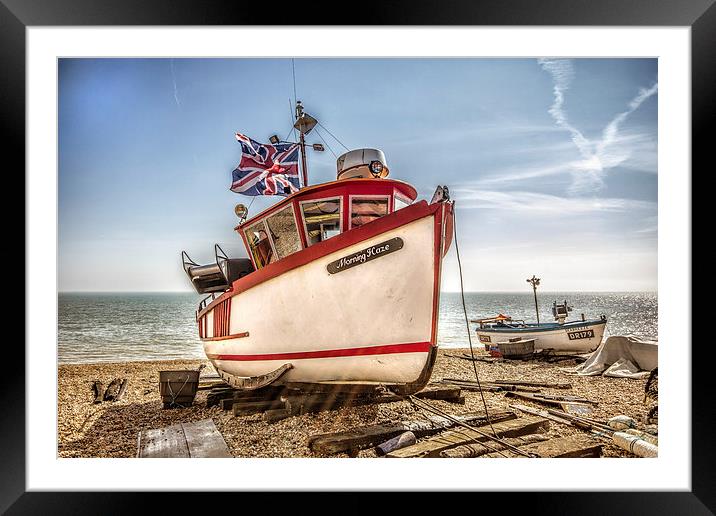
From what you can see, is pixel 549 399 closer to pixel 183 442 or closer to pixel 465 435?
pixel 465 435

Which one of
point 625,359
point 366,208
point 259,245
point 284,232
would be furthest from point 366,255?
point 625,359

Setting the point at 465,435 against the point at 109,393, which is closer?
the point at 465,435

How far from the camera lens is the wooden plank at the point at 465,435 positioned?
3965 mm

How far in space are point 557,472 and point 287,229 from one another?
395cm

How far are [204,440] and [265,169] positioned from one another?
3610mm

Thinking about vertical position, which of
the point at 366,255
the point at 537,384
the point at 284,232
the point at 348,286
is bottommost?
the point at 537,384

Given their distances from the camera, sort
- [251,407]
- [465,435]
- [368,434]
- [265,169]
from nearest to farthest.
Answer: [368,434] < [465,435] < [251,407] < [265,169]

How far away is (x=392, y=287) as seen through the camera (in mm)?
4477

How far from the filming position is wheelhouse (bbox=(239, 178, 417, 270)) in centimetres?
502

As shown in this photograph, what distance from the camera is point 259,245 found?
605cm

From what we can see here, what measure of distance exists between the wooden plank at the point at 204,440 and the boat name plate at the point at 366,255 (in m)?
2.17
